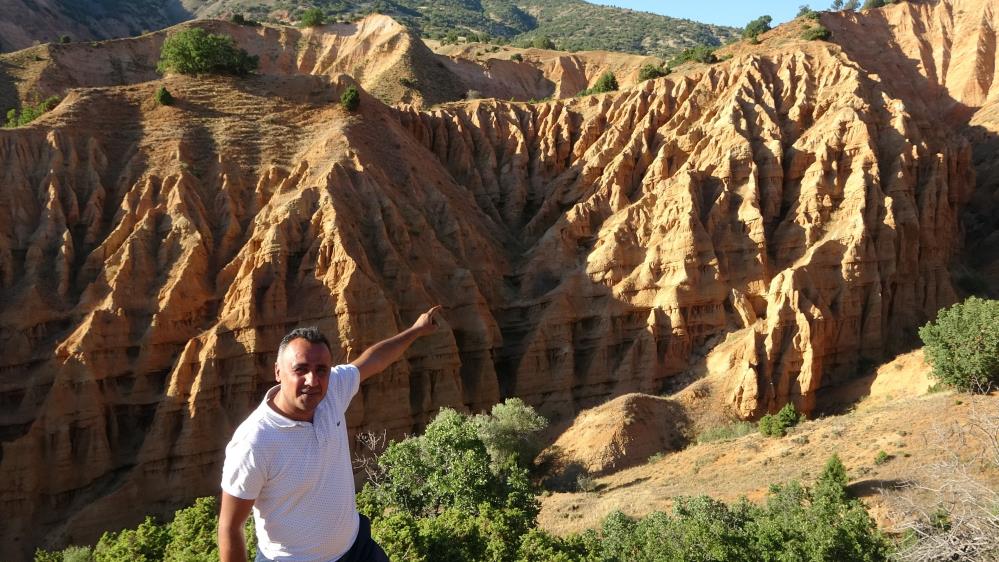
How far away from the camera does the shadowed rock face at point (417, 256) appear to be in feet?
94.8

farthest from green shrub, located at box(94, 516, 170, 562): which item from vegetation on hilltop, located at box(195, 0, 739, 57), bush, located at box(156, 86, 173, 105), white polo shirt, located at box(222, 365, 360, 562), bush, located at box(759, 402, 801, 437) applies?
vegetation on hilltop, located at box(195, 0, 739, 57)

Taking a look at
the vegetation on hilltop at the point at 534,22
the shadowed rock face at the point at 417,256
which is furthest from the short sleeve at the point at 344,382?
the vegetation on hilltop at the point at 534,22

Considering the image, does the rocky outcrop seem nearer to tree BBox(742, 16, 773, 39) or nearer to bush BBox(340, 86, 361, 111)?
bush BBox(340, 86, 361, 111)

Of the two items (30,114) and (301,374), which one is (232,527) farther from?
(30,114)

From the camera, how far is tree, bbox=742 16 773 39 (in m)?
56.5

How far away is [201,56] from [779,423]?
3600 cm

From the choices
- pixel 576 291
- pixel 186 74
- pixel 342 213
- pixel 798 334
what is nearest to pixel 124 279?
pixel 342 213

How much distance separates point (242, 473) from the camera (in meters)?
4.16

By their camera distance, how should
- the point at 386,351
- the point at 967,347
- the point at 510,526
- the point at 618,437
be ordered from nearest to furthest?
the point at 386,351
the point at 510,526
the point at 967,347
the point at 618,437

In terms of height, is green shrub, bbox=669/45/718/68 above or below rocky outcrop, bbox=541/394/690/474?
above

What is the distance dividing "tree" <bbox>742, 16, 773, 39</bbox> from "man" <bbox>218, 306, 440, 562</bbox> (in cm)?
5702

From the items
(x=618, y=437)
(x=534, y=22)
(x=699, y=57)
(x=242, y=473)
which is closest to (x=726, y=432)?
(x=618, y=437)

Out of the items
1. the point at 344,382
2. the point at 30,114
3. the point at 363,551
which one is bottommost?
the point at 363,551

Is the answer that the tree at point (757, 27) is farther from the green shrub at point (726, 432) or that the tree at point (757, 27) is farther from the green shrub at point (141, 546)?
the green shrub at point (141, 546)
